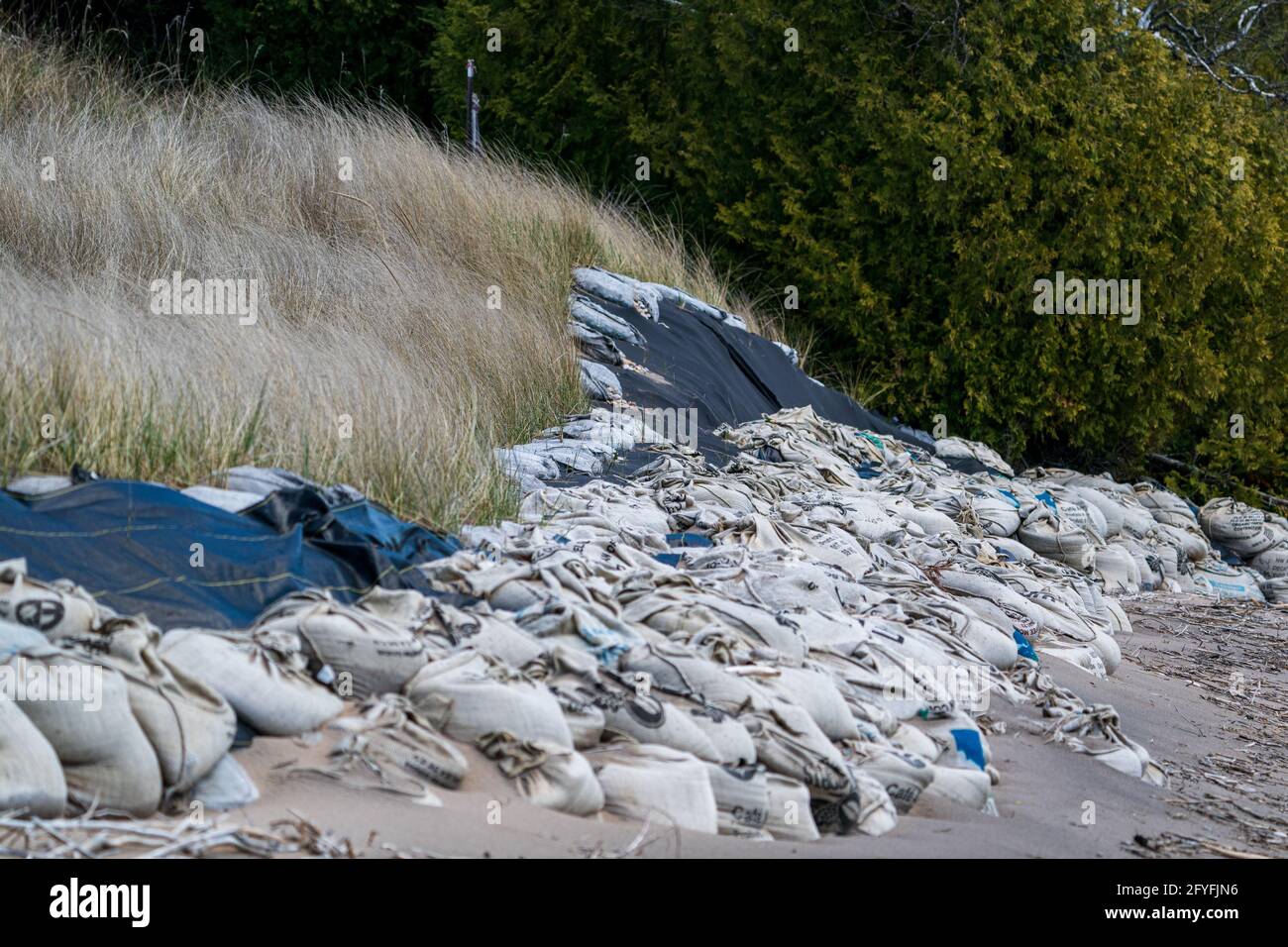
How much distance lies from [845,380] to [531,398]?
4328 millimetres

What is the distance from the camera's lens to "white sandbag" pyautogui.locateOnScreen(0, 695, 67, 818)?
8.34 feet

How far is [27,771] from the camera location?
2.57m

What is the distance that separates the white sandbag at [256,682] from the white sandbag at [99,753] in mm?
290

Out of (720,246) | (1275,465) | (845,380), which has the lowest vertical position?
(1275,465)

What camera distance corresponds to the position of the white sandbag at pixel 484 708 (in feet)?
10.5

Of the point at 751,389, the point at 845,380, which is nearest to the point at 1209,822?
the point at 751,389

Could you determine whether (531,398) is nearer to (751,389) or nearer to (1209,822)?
(751,389)

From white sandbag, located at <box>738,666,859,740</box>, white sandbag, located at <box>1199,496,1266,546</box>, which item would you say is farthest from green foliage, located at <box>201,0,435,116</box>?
white sandbag, located at <box>738,666,859,740</box>

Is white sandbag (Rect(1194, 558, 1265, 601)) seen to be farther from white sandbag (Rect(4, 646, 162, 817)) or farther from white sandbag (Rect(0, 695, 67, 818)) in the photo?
white sandbag (Rect(0, 695, 67, 818))

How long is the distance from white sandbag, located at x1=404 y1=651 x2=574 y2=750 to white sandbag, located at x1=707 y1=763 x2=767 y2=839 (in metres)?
0.38

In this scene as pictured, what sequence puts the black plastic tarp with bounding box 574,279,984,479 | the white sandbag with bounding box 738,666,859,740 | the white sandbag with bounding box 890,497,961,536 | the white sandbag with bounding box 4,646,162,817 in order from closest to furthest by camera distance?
the white sandbag with bounding box 4,646,162,817, the white sandbag with bounding box 738,666,859,740, the white sandbag with bounding box 890,497,961,536, the black plastic tarp with bounding box 574,279,984,479

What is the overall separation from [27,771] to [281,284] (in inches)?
203
